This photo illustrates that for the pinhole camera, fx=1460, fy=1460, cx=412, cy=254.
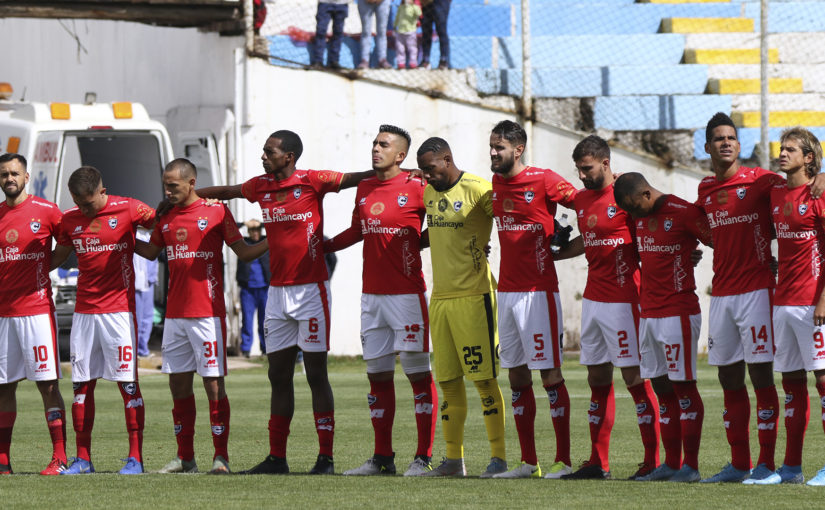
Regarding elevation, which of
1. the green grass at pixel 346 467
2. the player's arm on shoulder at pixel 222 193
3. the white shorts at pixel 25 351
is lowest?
the green grass at pixel 346 467

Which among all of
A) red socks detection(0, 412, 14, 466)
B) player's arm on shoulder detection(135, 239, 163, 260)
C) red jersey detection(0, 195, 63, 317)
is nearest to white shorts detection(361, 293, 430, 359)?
player's arm on shoulder detection(135, 239, 163, 260)

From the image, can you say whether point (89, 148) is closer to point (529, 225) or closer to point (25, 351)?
point (25, 351)

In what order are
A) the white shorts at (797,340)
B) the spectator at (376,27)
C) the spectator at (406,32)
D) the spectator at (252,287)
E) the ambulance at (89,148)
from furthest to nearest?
1. the spectator at (406,32)
2. the spectator at (376,27)
3. the spectator at (252,287)
4. the ambulance at (89,148)
5. the white shorts at (797,340)

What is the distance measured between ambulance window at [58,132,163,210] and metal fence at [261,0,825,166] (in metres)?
3.01

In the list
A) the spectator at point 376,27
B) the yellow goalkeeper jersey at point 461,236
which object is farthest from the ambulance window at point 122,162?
the yellow goalkeeper jersey at point 461,236

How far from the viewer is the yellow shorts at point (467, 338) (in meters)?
9.70

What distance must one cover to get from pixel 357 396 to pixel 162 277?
6105 millimetres

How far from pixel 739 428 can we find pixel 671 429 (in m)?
0.43

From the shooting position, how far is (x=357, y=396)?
16.0 meters

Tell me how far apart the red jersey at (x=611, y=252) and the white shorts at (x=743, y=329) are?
0.63 metres

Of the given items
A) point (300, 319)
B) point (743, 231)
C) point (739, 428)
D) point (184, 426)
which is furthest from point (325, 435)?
point (743, 231)

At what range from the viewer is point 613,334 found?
953 cm

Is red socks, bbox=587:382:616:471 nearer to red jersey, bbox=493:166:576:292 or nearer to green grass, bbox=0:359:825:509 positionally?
green grass, bbox=0:359:825:509

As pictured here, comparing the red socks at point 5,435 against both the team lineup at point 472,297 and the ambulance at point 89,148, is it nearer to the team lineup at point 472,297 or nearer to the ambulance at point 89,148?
the team lineup at point 472,297
